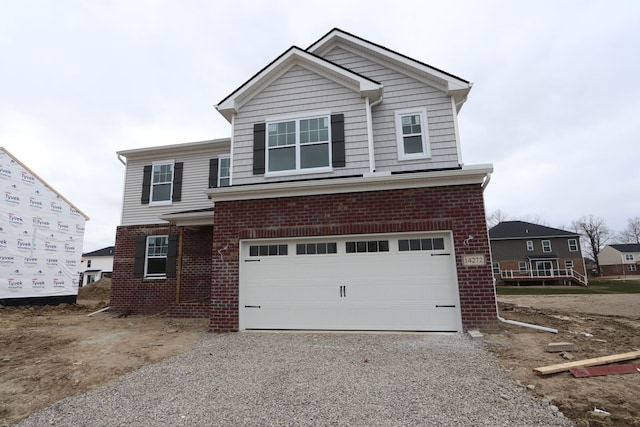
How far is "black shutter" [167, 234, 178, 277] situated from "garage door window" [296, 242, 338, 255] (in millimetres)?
5952

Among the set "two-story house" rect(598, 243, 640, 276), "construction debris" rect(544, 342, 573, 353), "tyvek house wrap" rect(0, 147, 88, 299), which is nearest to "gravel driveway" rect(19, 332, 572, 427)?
"construction debris" rect(544, 342, 573, 353)

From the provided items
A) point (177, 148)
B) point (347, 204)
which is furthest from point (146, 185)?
point (347, 204)

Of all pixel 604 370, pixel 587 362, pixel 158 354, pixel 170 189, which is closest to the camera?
pixel 604 370

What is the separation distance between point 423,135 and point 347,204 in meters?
3.33

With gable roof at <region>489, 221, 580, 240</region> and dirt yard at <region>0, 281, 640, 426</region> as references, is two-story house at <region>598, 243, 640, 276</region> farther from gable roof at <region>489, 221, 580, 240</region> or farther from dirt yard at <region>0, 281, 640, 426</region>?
dirt yard at <region>0, 281, 640, 426</region>

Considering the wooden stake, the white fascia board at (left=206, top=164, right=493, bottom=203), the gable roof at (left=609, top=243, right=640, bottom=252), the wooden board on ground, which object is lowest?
the wooden board on ground

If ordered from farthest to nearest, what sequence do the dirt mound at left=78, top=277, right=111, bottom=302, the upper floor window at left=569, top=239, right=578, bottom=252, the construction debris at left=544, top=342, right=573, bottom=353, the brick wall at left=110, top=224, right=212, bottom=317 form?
the upper floor window at left=569, top=239, right=578, bottom=252, the dirt mound at left=78, top=277, right=111, bottom=302, the brick wall at left=110, top=224, right=212, bottom=317, the construction debris at left=544, top=342, right=573, bottom=353

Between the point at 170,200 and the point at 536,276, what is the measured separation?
3658cm

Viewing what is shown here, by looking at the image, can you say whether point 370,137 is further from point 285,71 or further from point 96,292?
point 96,292

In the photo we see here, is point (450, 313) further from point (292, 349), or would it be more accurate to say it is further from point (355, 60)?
point (355, 60)

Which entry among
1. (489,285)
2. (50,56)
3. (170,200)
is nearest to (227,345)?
(489,285)

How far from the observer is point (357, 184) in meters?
8.07

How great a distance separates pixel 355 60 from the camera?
35.1 feet

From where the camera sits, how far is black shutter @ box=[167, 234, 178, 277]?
12031 millimetres
